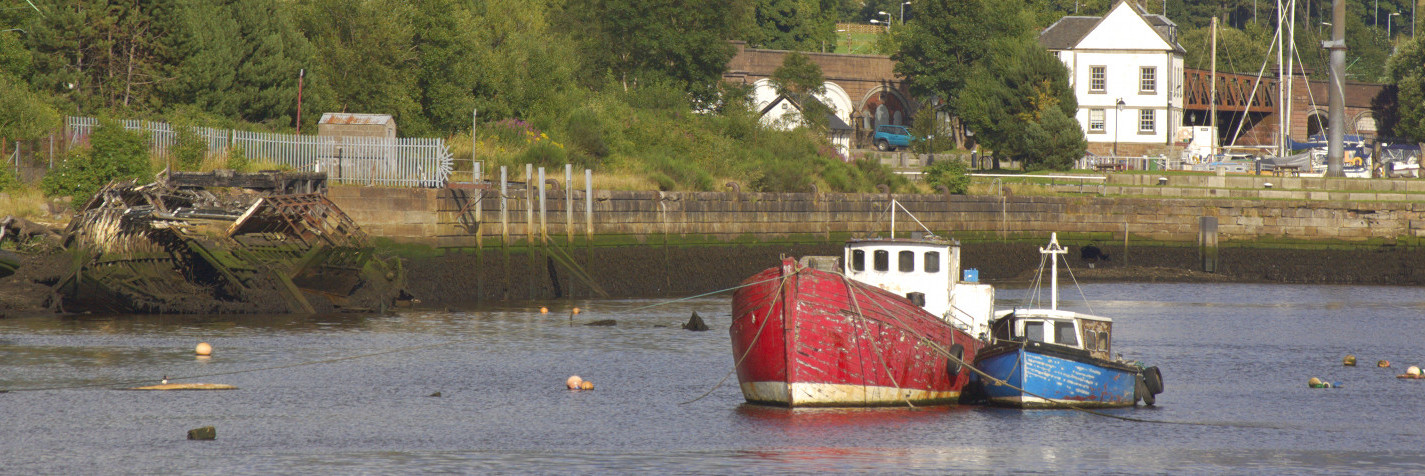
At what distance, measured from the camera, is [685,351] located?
3183 cm

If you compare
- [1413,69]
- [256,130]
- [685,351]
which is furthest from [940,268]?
[1413,69]

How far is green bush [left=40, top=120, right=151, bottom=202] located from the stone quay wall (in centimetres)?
511

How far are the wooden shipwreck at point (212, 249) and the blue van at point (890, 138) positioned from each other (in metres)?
61.2

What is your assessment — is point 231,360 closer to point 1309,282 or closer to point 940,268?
point 940,268

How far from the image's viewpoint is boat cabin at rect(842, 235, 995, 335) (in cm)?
2525

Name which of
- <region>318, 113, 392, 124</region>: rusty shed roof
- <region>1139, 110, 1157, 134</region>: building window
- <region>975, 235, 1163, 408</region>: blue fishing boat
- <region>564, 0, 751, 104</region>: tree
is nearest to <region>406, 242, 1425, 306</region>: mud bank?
<region>318, 113, 392, 124</region>: rusty shed roof

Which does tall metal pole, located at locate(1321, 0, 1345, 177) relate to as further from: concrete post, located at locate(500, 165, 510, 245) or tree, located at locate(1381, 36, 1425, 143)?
concrete post, located at locate(500, 165, 510, 245)

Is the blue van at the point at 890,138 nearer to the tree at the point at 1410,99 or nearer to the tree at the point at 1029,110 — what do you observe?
the tree at the point at 1029,110

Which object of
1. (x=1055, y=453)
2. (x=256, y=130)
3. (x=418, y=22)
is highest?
(x=418, y=22)

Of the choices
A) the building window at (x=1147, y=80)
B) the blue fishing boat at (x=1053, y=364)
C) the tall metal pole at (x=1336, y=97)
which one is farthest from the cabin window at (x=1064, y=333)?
the building window at (x=1147, y=80)

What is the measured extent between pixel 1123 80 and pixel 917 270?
6702 cm

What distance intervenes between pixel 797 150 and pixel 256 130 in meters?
23.6

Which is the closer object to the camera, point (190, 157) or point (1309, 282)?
point (190, 157)

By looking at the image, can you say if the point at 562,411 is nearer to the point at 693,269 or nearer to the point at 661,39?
the point at 693,269
